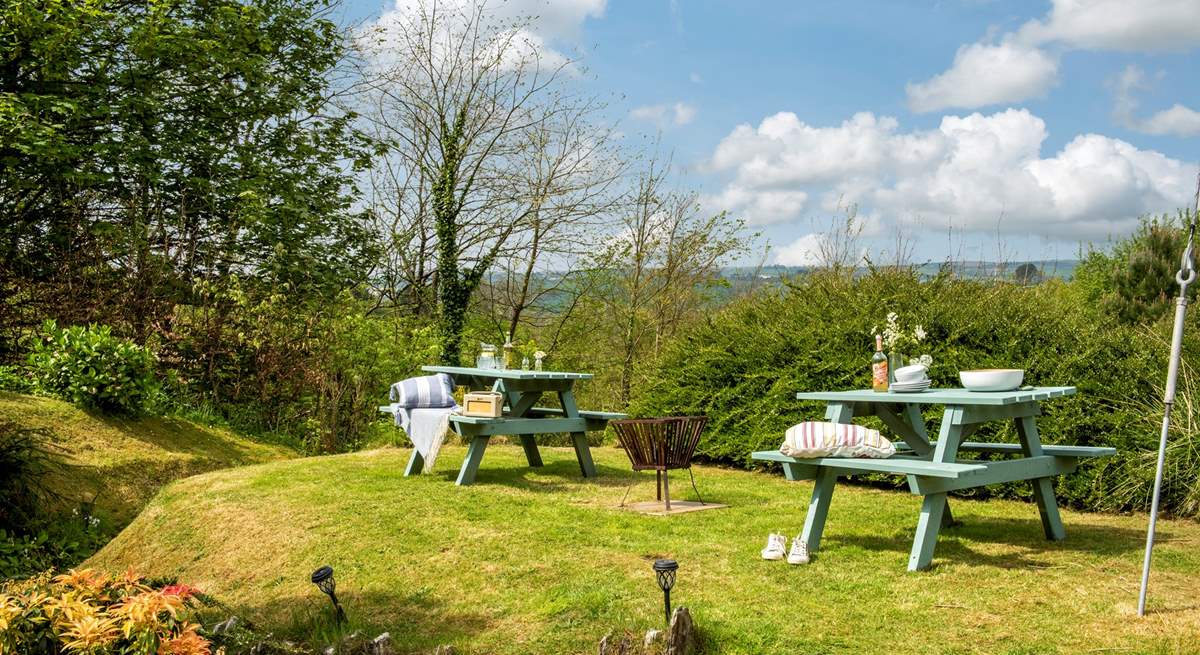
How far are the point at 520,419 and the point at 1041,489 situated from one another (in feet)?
12.9

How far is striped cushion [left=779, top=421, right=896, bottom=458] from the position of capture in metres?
5.17

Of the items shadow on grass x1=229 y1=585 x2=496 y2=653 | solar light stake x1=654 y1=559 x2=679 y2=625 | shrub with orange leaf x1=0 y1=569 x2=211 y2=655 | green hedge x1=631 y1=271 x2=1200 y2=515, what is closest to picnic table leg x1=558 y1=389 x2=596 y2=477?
green hedge x1=631 y1=271 x2=1200 y2=515

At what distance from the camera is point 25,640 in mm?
2936

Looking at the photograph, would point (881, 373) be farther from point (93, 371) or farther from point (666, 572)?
point (93, 371)

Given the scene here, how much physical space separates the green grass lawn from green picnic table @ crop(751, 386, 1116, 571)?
22 centimetres

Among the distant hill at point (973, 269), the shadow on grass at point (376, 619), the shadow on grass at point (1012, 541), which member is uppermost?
the distant hill at point (973, 269)

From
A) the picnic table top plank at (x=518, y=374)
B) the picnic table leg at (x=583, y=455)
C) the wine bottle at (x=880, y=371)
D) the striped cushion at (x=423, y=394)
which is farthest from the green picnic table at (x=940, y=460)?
the striped cushion at (x=423, y=394)

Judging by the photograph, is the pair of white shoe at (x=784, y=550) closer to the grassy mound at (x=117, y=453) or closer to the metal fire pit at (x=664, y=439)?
the metal fire pit at (x=664, y=439)

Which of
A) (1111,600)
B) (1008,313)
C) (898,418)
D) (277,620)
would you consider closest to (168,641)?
(277,620)

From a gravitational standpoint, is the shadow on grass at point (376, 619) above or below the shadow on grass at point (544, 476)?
below

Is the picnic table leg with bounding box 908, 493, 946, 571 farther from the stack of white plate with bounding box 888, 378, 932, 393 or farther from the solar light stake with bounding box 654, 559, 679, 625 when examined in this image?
the solar light stake with bounding box 654, 559, 679, 625

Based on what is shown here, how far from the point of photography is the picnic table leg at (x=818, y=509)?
207 inches

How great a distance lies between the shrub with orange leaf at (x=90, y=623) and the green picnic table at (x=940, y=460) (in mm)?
3122

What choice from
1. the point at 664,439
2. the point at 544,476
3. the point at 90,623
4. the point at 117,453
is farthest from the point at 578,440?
the point at 90,623
